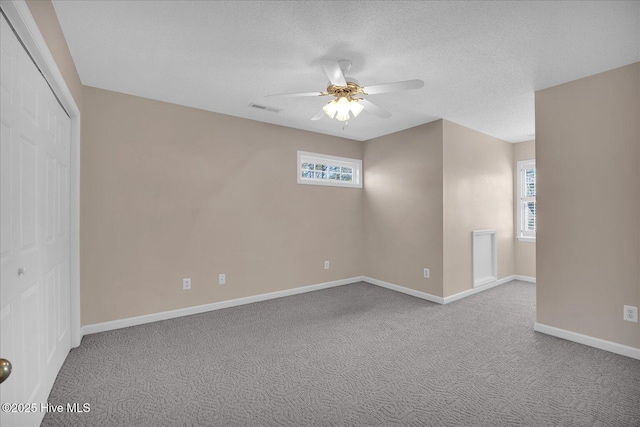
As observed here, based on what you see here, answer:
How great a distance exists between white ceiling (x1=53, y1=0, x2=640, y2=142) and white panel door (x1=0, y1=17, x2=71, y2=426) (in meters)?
0.65

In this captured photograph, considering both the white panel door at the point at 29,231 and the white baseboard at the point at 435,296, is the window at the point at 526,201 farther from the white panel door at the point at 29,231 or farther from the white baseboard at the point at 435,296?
the white panel door at the point at 29,231

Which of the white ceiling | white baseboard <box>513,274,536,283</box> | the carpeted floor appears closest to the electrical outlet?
the carpeted floor

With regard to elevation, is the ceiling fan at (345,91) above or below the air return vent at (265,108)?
below

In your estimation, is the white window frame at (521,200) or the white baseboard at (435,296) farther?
the white window frame at (521,200)

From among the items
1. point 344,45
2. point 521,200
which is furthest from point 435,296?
point 344,45

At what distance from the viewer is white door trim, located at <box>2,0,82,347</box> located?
4.87 ft

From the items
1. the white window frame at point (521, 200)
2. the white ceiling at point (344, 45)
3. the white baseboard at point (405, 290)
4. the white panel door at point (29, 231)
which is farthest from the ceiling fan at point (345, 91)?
the white window frame at point (521, 200)

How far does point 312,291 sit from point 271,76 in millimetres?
3014

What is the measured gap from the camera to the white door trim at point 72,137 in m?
1.48

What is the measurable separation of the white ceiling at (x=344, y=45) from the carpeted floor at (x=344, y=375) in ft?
7.98

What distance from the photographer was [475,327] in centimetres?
307

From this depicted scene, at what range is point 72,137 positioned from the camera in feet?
8.41

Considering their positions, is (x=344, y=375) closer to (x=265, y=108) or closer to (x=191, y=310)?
(x=191, y=310)

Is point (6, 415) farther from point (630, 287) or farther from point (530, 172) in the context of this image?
point (530, 172)
